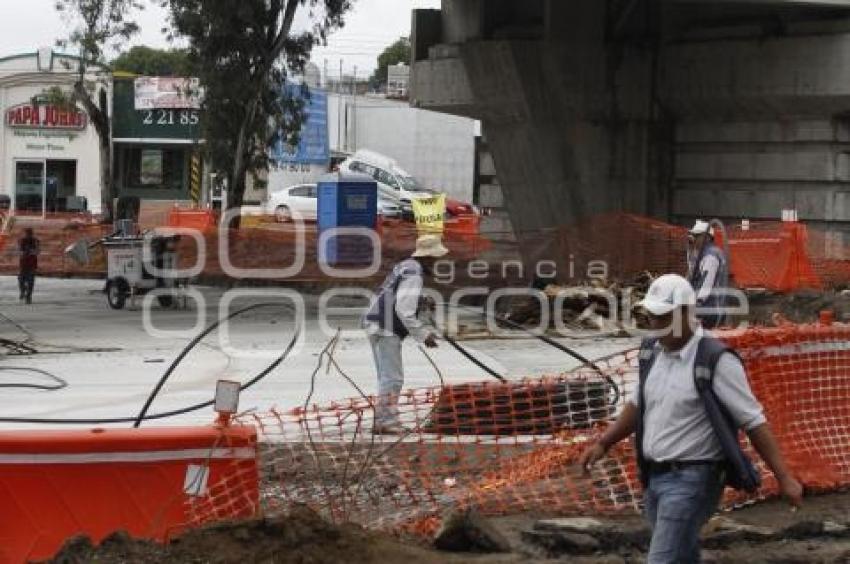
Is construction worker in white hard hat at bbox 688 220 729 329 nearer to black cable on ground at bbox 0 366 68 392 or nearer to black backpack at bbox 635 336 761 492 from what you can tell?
black backpack at bbox 635 336 761 492

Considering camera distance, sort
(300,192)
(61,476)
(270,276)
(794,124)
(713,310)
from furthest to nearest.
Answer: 1. (300,192)
2. (270,276)
3. (794,124)
4. (713,310)
5. (61,476)

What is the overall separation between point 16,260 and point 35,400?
17212 millimetres

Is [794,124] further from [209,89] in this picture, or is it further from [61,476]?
[61,476]

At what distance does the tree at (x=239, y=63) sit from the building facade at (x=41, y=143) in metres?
27.7

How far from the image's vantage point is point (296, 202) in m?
45.6

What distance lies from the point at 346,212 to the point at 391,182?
21.0 m

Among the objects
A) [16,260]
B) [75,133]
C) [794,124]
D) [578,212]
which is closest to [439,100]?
[578,212]

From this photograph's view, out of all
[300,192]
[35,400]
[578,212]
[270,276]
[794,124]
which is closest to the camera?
[35,400]

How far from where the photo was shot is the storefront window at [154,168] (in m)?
57.7

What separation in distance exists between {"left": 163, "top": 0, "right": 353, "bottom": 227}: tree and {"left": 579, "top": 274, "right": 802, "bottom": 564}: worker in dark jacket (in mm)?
24280

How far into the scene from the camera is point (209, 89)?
29.7m

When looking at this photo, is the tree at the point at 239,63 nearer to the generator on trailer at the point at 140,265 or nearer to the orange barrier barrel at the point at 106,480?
the generator on trailer at the point at 140,265

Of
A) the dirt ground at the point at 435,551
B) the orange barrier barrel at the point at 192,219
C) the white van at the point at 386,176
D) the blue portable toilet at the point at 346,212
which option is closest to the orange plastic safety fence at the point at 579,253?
the blue portable toilet at the point at 346,212

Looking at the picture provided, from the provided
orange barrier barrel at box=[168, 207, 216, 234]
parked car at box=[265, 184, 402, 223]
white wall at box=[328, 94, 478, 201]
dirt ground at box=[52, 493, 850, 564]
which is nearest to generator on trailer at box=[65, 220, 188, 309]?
orange barrier barrel at box=[168, 207, 216, 234]
